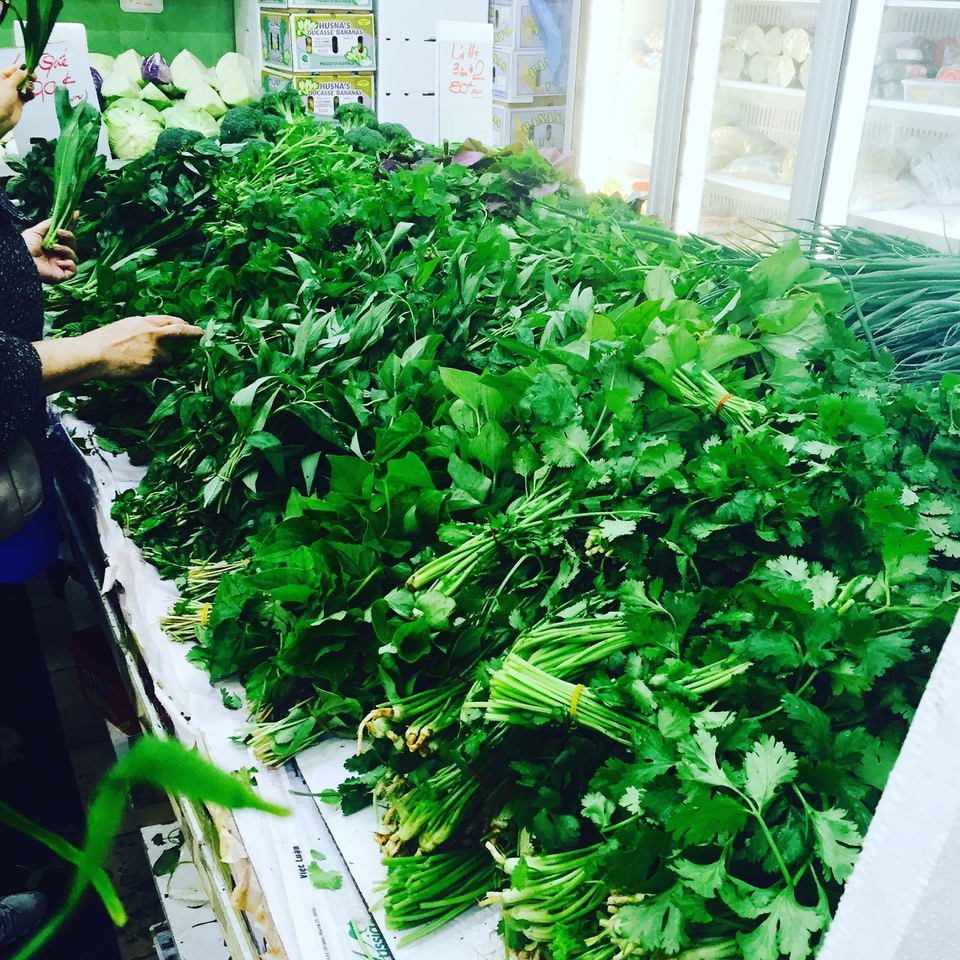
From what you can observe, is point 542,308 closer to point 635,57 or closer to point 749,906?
point 749,906

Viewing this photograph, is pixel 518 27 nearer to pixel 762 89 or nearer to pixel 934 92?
pixel 762 89

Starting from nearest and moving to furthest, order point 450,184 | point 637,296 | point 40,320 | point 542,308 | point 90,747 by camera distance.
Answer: point 637,296 → point 542,308 → point 40,320 → point 450,184 → point 90,747

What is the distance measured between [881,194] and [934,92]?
0.40 m

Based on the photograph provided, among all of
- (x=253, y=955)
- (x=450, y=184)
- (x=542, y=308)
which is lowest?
(x=253, y=955)

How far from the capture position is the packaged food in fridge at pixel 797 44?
3.68 metres

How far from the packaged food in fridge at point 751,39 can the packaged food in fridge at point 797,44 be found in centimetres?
12

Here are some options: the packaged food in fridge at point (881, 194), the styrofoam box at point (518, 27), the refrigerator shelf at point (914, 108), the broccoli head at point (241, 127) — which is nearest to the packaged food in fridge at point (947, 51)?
the refrigerator shelf at point (914, 108)

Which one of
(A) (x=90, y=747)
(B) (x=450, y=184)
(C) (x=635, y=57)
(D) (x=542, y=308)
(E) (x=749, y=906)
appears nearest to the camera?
(E) (x=749, y=906)

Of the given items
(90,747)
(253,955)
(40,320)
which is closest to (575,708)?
(253,955)

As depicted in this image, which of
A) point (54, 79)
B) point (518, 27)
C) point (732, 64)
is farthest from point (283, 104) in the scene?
point (732, 64)

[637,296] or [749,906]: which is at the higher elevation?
[637,296]

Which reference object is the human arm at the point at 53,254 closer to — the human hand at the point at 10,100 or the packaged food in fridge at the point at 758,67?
the human hand at the point at 10,100

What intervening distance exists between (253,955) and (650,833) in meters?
0.77

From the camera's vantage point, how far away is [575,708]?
885 millimetres
